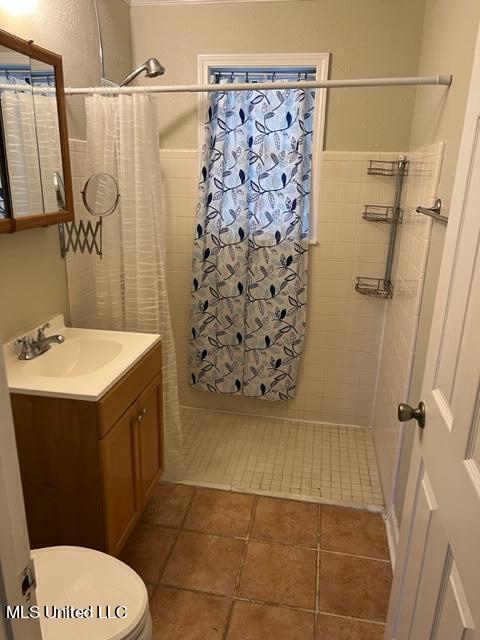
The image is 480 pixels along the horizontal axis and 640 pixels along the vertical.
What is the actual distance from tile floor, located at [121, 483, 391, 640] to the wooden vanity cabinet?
11.8 inches

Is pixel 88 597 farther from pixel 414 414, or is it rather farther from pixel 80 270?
pixel 80 270

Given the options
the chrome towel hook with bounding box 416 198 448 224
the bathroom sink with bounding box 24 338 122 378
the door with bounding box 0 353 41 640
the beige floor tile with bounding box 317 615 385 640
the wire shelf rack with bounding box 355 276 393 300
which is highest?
the chrome towel hook with bounding box 416 198 448 224

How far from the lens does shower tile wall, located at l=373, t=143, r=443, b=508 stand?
196 centimetres

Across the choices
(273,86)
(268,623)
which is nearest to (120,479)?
(268,623)

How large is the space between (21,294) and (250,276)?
54.6 inches

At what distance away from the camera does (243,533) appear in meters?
2.15

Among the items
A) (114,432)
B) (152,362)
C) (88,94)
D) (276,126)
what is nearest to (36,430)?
(114,432)

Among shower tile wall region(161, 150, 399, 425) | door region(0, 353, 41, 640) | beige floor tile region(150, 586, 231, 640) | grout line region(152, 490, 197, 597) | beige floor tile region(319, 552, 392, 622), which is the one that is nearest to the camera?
door region(0, 353, 41, 640)

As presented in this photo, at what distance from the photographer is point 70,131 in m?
2.11

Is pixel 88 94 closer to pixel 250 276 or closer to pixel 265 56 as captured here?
pixel 265 56

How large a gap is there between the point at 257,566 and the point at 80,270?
156 cm

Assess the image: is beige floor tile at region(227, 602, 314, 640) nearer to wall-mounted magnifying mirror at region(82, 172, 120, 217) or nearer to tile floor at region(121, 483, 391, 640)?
tile floor at region(121, 483, 391, 640)

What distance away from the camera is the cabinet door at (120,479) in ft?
5.44

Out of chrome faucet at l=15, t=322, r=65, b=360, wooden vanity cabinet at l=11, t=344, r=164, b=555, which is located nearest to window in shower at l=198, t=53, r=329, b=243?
chrome faucet at l=15, t=322, r=65, b=360
